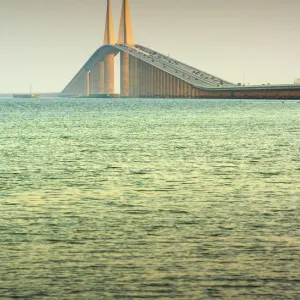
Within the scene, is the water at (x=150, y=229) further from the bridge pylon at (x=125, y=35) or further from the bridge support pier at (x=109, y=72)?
the bridge support pier at (x=109, y=72)

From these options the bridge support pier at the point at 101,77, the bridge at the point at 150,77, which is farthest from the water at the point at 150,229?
the bridge support pier at the point at 101,77

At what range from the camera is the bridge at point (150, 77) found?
162 m

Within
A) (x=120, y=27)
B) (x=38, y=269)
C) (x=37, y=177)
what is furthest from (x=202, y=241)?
(x=120, y=27)

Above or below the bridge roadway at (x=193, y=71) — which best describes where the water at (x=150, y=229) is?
below

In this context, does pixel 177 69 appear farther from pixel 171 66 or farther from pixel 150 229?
pixel 150 229

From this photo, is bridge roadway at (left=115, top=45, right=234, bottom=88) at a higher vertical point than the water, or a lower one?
higher

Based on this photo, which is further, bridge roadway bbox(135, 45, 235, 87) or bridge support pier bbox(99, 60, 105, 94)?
bridge support pier bbox(99, 60, 105, 94)

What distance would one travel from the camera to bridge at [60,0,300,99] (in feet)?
531

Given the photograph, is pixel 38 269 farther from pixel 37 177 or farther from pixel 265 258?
pixel 37 177

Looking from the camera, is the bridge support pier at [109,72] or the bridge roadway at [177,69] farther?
the bridge support pier at [109,72]

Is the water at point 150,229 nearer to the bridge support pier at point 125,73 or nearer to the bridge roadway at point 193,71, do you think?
the bridge support pier at point 125,73

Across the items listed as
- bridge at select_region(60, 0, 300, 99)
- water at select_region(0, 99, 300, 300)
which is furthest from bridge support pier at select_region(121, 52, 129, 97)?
water at select_region(0, 99, 300, 300)

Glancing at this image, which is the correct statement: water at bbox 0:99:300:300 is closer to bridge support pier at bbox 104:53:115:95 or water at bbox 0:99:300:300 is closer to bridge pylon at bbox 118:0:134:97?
bridge pylon at bbox 118:0:134:97

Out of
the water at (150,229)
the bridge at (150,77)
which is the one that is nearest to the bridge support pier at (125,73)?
the bridge at (150,77)
